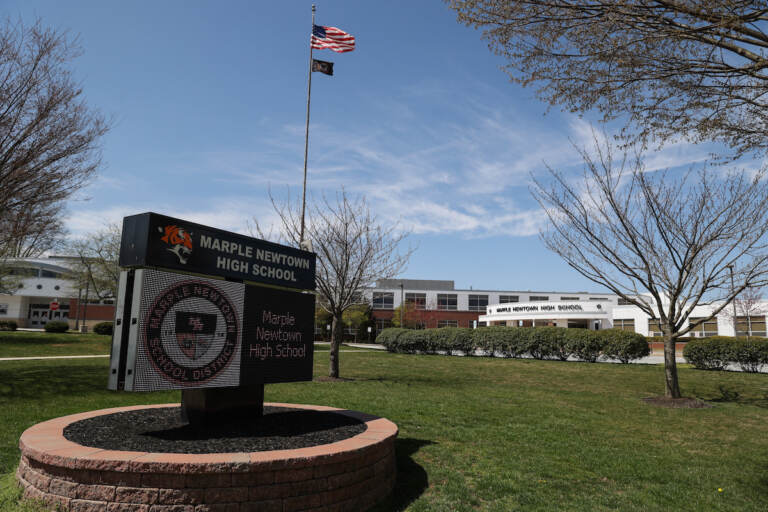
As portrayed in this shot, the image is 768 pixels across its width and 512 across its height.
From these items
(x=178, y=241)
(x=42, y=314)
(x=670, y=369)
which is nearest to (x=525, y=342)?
(x=670, y=369)

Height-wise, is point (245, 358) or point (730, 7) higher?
point (730, 7)

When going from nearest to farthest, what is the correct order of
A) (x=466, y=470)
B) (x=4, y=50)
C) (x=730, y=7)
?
(x=730, y=7)
(x=466, y=470)
(x=4, y=50)

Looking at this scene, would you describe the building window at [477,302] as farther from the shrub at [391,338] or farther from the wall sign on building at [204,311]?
the wall sign on building at [204,311]

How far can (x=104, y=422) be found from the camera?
6254 mm

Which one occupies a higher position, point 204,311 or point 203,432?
point 204,311

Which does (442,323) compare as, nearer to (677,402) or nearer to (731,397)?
(731,397)

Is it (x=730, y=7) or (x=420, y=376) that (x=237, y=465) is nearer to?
(x=730, y=7)

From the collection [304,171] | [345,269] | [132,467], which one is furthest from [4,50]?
[132,467]

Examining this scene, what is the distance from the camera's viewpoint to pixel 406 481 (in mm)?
6090

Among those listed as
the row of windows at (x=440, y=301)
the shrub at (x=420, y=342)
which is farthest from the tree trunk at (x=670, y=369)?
the row of windows at (x=440, y=301)

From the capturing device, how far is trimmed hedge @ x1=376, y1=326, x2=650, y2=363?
23.2 m

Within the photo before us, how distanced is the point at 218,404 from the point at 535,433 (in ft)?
18.4

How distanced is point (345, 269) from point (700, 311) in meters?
45.1

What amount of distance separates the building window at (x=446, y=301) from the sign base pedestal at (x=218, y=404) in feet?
203
